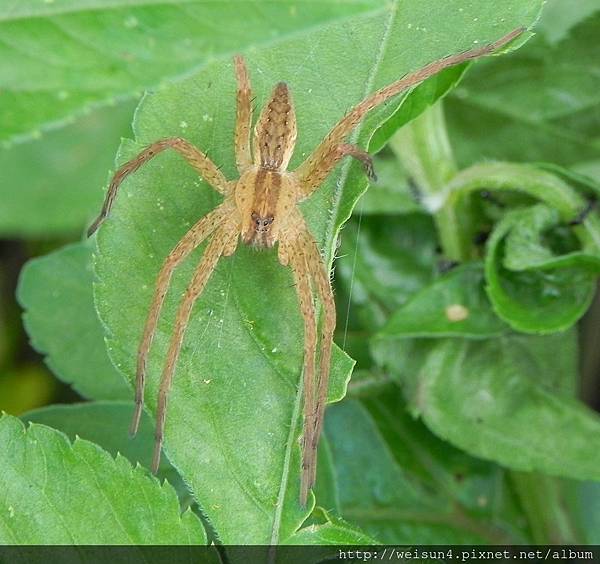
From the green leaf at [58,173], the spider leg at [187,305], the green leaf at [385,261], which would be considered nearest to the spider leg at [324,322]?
the spider leg at [187,305]

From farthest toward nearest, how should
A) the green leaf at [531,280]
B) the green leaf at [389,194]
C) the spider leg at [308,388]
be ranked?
1. the green leaf at [389,194]
2. the green leaf at [531,280]
3. the spider leg at [308,388]

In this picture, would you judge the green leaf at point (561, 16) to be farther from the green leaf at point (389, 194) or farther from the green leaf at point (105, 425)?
the green leaf at point (105, 425)

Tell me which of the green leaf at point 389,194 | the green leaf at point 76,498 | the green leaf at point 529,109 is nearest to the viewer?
the green leaf at point 76,498

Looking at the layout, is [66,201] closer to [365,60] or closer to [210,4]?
[365,60]

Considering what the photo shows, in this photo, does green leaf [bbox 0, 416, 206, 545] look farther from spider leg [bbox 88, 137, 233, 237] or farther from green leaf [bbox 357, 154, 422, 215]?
green leaf [bbox 357, 154, 422, 215]

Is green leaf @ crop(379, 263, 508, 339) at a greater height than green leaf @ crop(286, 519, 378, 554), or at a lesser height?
greater

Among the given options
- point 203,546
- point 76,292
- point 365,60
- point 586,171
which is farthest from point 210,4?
point 586,171

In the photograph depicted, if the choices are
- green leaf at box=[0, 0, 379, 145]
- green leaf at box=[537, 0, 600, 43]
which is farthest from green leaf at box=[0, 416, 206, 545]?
green leaf at box=[537, 0, 600, 43]
